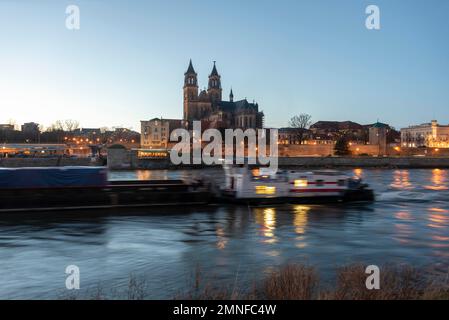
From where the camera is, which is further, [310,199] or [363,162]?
[363,162]

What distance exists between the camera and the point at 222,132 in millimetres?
183500

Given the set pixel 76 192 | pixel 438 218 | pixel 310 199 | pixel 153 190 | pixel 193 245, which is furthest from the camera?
pixel 310 199

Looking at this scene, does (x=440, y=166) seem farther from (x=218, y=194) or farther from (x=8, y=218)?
(x=8, y=218)

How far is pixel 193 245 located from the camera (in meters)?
24.3

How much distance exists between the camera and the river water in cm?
1792

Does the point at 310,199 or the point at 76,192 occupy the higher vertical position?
the point at 76,192

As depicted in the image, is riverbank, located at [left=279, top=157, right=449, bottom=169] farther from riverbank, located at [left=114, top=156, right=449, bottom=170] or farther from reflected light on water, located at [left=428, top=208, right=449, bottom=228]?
reflected light on water, located at [left=428, top=208, right=449, bottom=228]

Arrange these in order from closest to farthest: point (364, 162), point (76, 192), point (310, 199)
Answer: point (76, 192) → point (310, 199) → point (364, 162)

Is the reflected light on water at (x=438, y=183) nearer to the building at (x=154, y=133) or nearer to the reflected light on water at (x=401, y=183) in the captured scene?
the reflected light on water at (x=401, y=183)

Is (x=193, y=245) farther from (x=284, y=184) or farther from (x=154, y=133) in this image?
(x=154, y=133)

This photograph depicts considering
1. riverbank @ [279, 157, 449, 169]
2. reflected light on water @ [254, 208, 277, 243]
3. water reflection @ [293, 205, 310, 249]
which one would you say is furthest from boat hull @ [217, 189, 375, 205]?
riverbank @ [279, 157, 449, 169]

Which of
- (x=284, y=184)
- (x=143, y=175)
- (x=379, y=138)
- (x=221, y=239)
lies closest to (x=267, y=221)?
(x=221, y=239)

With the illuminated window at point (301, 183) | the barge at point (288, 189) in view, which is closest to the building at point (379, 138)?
the barge at point (288, 189)
